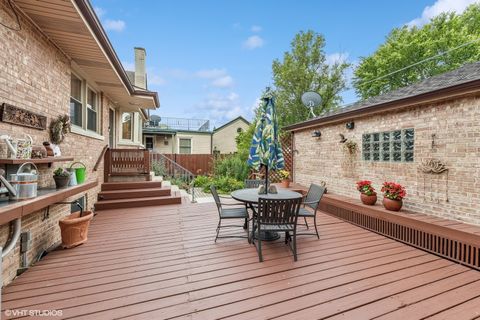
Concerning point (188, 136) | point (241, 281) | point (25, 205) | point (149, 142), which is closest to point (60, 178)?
point (25, 205)

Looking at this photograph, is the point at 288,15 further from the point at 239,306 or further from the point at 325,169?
the point at 239,306

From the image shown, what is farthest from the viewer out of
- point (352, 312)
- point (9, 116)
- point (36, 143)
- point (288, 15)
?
point (288, 15)

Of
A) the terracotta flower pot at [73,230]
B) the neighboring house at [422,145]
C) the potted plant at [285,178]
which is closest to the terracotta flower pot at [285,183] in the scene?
the potted plant at [285,178]

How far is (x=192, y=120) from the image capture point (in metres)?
22.2

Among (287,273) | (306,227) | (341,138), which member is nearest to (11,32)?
(287,273)

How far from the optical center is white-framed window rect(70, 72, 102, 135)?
16.0ft

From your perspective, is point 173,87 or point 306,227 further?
point 173,87

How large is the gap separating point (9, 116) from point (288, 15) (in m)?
11.8

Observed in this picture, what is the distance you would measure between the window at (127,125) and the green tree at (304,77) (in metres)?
8.29

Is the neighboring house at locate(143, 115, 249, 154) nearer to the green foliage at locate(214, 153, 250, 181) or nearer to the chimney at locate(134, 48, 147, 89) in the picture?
the chimney at locate(134, 48, 147, 89)

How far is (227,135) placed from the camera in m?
22.2

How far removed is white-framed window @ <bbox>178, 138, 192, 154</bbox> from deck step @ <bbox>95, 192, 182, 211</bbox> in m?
12.6

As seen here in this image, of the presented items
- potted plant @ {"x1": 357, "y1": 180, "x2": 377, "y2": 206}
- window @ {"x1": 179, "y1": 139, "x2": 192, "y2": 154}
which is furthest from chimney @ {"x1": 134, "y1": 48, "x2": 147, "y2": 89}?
potted plant @ {"x1": 357, "y1": 180, "x2": 377, "y2": 206}

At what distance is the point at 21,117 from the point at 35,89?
0.59 meters
